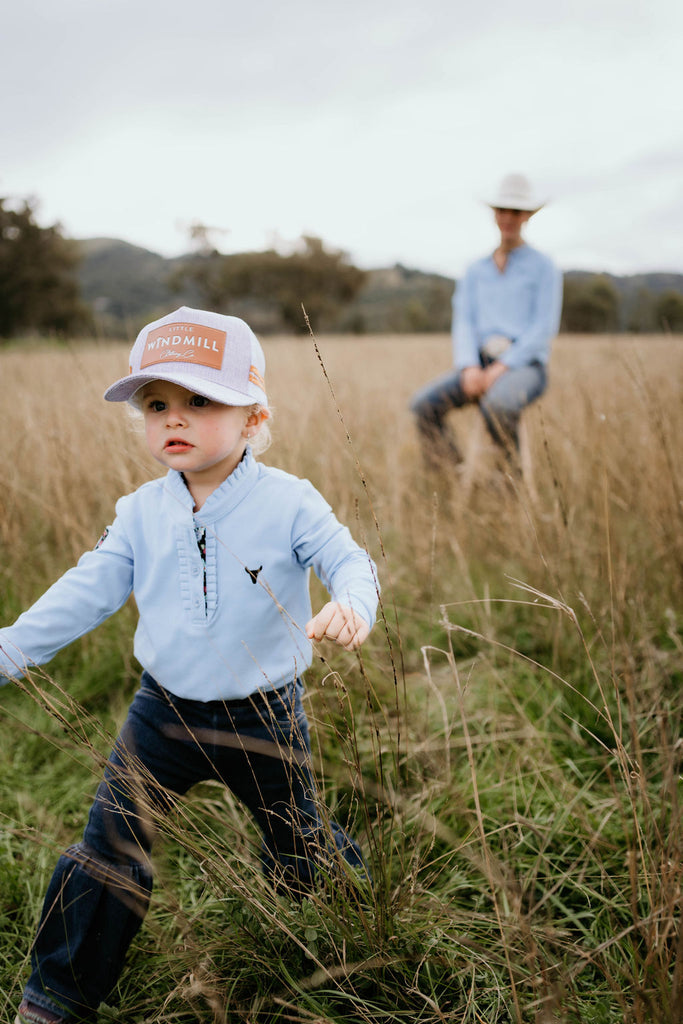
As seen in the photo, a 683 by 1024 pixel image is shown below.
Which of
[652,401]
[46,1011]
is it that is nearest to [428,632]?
[652,401]

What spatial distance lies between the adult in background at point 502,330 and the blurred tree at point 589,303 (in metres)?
39.9

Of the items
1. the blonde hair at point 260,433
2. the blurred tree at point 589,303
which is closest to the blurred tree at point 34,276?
the blonde hair at point 260,433

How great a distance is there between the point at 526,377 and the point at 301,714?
103 inches

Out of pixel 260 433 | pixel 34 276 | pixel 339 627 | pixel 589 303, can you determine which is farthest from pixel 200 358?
pixel 589 303

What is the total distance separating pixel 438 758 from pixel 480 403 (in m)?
2.15

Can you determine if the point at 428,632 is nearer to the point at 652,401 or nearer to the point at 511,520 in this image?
the point at 511,520

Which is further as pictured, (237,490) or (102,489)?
(102,489)

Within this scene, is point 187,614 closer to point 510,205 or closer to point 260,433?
point 260,433

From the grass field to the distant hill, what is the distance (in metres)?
29.0

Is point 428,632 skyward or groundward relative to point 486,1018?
skyward

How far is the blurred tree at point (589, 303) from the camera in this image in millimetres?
41406

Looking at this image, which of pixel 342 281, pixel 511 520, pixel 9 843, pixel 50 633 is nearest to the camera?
pixel 50 633

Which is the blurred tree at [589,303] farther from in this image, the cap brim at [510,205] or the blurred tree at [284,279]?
the cap brim at [510,205]

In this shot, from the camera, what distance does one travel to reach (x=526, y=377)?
3363 millimetres
